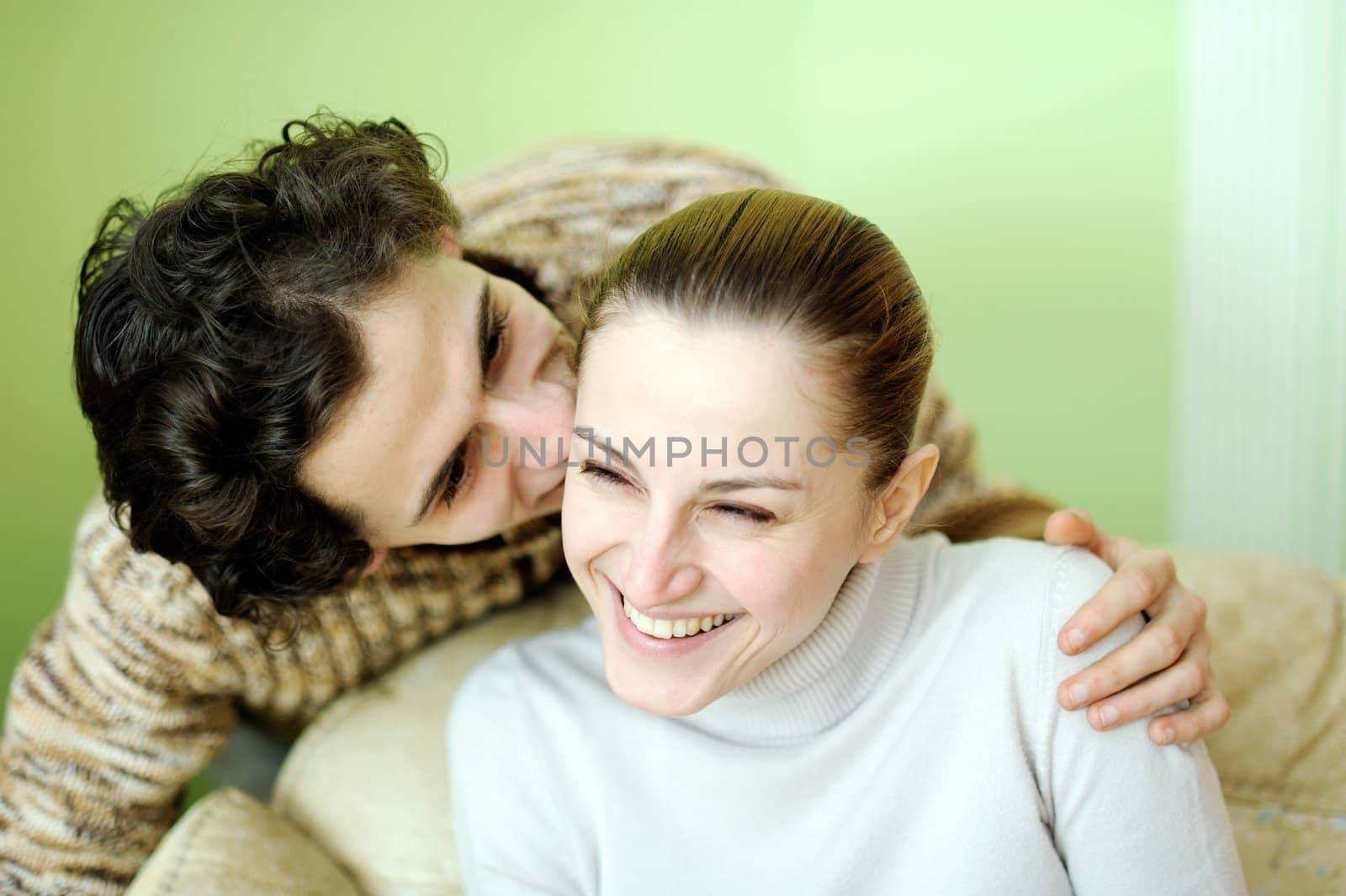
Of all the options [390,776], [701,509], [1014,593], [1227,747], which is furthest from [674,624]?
[1227,747]

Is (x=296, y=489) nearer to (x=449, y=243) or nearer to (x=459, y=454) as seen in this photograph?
(x=459, y=454)

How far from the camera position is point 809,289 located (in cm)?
89

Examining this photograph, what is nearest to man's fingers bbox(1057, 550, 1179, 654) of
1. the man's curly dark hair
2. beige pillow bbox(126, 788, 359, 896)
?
the man's curly dark hair

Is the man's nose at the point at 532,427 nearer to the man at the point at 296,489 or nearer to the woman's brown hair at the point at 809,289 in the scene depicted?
the man at the point at 296,489

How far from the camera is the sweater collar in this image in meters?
1.10

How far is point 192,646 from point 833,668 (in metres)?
0.76

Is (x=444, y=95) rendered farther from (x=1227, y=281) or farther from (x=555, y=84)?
(x=1227, y=281)

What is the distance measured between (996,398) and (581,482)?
5.68ft

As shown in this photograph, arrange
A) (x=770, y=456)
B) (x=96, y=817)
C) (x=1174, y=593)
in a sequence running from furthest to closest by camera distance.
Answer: (x=96, y=817), (x=1174, y=593), (x=770, y=456)

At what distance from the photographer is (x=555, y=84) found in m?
2.21

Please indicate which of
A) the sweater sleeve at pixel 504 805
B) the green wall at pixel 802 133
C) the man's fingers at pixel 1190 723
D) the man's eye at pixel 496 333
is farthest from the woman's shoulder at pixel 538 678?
the green wall at pixel 802 133

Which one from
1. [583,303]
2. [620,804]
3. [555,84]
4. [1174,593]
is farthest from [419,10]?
[1174,593]

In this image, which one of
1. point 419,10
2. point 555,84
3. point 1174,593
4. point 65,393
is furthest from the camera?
point 555,84

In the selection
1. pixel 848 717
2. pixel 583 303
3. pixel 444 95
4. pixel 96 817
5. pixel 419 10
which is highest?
pixel 419 10
